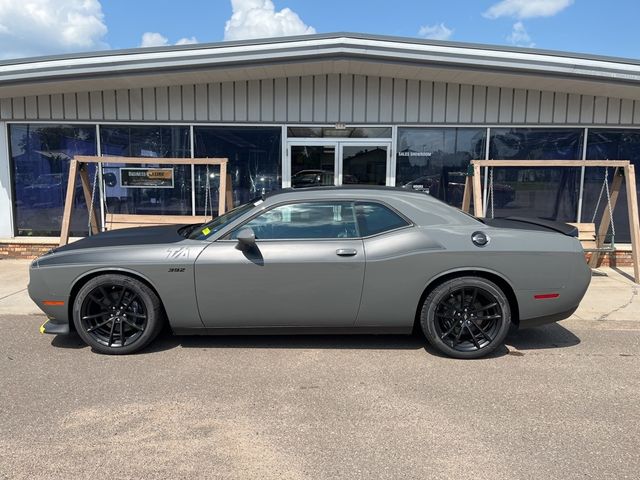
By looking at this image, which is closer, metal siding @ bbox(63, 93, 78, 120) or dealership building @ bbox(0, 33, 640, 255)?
dealership building @ bbox(0, 33, 640, 255)

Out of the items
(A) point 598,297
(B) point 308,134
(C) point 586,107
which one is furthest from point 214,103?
(A) point 598,297

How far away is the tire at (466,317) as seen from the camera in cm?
404

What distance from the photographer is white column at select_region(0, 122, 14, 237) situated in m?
8.85

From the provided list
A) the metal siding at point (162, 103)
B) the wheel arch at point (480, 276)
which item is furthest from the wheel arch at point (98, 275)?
the metal siding at point (162, 103)

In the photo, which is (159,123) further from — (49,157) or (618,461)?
(618,461)

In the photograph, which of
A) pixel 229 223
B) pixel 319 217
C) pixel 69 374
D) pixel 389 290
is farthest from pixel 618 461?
pixel 69 374

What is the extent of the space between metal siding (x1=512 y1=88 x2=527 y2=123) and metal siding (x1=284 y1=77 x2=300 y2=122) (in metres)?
4.03

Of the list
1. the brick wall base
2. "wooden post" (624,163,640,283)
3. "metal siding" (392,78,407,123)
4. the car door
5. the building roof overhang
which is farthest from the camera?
Answer: "metal siding" (392,78,407,123)

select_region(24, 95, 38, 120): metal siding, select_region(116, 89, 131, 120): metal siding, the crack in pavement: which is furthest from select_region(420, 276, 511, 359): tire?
select_region(24, 95, 38, 120): metal siding

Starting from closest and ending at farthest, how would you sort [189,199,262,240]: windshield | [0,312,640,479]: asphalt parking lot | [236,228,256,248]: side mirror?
[0,312,640,479]: asphalt parking lot
[236,228,256,248]: side mirror
[189,199,262,240]: windshield

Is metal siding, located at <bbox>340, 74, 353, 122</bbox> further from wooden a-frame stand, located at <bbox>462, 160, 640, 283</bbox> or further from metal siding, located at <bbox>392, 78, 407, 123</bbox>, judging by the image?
wooden a-frame stand, located at <bbox>462, 160, 640, 283</bbox>

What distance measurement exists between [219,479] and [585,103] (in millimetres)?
9056

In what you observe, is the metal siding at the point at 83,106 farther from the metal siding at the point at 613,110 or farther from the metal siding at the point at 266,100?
the metal siding at the point at 613,110

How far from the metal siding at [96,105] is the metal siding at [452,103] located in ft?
21.3
